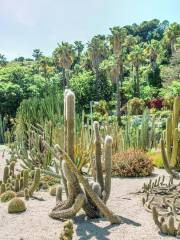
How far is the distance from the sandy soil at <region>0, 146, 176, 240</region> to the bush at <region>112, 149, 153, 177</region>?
2.97 m

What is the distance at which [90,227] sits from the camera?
5895mm

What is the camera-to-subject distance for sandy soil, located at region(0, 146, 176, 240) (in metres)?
5.56

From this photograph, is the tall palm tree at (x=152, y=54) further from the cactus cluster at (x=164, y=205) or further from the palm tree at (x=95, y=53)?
the cactus cluster at (x=164, y=205)

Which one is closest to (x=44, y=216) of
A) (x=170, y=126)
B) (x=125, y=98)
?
(x=170, y=126)

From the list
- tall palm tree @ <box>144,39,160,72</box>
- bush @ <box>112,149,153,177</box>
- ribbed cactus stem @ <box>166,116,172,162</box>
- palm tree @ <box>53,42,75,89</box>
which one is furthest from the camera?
tall palm tree @ <box>144,39,160,72</box>

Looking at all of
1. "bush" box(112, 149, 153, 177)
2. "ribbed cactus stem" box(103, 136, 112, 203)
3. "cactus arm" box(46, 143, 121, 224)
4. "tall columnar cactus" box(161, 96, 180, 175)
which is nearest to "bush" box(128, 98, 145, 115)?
"bush" box(112, 149, 153, 177)

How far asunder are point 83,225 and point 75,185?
0.57 m

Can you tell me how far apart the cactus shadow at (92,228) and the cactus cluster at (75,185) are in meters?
0.12

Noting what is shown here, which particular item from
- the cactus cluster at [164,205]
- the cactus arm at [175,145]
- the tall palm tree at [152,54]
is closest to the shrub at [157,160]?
the cactus arm at [175,145]

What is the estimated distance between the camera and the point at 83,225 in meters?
6.01

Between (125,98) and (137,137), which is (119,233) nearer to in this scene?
(137,137)

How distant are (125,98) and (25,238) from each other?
4001 centimetres

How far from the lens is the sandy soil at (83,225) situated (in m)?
5.56

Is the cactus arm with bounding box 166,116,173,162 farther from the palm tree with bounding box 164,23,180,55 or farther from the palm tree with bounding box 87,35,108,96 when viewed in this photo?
the palm tree with bounding box 164,23,180,55
